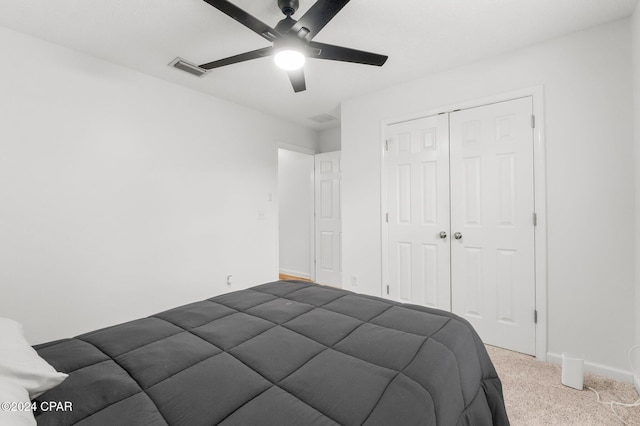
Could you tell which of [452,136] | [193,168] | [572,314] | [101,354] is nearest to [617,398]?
[572,314]

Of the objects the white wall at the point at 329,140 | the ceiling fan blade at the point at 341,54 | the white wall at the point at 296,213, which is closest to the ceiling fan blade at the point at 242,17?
the ceiling fan blade at the point at 341,54

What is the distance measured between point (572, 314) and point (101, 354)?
3029 millimetres

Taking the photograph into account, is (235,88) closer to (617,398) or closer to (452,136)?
(452,136)

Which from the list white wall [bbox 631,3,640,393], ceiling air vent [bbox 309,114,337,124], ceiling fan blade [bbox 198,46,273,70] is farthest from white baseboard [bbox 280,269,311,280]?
white wall [bbox 631,3,640,393]

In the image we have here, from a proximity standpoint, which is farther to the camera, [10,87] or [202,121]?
[202,121]

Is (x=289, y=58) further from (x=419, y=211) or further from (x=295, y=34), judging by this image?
(x=419, y=211)

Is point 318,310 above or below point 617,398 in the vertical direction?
above

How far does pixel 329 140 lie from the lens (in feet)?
16.1

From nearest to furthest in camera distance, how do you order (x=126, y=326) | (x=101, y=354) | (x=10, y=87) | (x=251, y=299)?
(x=101, y=354) < (x=126, y=326) < (x=251, y=299) < (x=10, y=87)

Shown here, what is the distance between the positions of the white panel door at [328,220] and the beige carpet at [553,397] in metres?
2.70

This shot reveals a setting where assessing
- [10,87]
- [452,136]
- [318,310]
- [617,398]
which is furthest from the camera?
[452,136]

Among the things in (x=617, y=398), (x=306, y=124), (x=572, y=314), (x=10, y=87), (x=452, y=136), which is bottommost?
(x=617, y=398)

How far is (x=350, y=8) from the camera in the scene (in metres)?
1.97

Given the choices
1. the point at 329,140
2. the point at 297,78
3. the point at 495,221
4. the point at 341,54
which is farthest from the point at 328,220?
the point at 341,54
